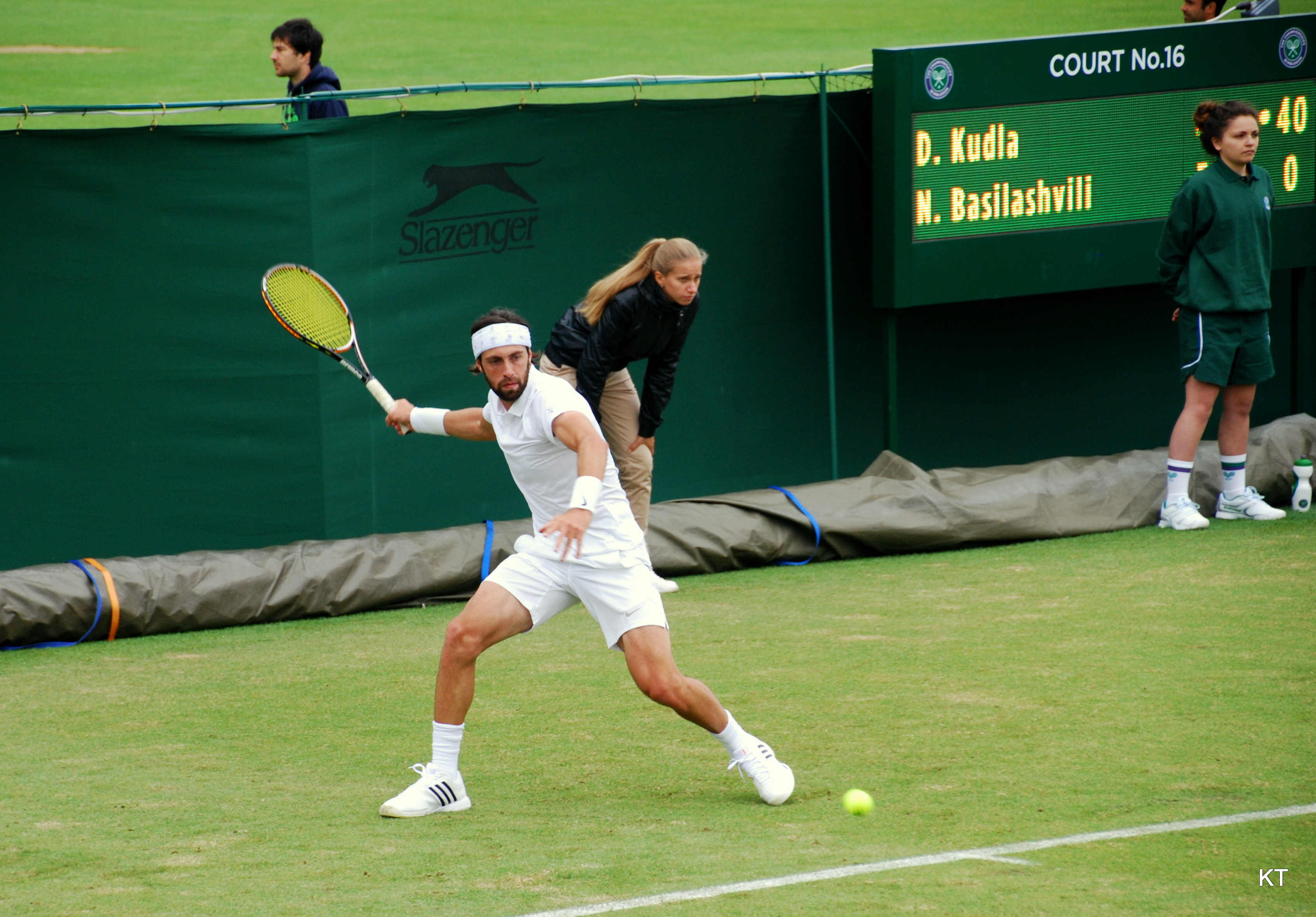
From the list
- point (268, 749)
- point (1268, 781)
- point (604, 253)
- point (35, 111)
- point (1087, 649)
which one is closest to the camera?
→ point (1268, 781)

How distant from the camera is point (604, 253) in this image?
32.7ft

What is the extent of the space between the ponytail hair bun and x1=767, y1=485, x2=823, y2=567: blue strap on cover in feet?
10.3

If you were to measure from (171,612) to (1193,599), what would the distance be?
5.05 m

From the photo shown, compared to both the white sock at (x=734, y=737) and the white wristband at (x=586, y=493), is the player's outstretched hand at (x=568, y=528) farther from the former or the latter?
the white sock at (x=734, y=737)

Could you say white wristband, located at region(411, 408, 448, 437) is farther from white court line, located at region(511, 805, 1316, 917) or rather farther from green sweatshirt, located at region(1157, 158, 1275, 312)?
green sweatshirt, located at region(1157, 158, 1275, 312)

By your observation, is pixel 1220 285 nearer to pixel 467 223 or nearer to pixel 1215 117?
pixel 1215 117

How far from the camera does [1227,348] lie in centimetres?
960

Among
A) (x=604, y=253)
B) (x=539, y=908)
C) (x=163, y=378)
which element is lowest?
(x=539, y=908)

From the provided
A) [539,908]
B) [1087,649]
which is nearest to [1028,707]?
[1087,649]

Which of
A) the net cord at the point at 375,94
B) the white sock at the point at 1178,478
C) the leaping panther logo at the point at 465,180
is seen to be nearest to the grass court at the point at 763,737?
the white sock at the point at 1178,478

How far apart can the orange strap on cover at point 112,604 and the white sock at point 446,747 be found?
315cm

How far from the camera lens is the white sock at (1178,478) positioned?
9742 mm

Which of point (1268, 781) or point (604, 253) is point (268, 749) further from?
point (604, 253)

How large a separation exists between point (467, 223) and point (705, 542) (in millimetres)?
2263
